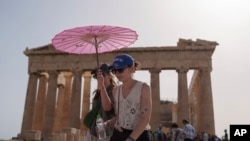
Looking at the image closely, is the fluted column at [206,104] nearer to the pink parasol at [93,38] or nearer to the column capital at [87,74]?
the column capital at [87,74]

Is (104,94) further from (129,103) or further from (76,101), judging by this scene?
(76,101)

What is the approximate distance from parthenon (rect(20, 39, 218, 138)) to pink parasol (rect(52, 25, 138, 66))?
70.2 ft

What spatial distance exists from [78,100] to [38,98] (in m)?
4.44

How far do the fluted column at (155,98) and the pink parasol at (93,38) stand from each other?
2185cm

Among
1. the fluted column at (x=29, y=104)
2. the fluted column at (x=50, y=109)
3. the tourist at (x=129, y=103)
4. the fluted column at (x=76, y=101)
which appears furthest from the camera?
the fluted column at (x=29, y=104)

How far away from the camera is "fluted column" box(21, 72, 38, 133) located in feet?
94.0

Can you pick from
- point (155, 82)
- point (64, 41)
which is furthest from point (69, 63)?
point (64, 41)

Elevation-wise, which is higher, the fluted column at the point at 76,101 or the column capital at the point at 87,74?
the column capital at the point at 87,74

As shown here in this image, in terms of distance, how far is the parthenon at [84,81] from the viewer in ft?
88.3

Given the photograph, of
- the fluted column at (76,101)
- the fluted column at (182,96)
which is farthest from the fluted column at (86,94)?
the fluted column at (182,96)

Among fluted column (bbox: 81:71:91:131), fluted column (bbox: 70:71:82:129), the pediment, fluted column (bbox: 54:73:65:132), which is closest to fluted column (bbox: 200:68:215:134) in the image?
fluted column (bbox: 81:71:91:131)

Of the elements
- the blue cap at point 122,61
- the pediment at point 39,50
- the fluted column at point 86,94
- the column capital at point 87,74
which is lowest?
the blue cap at point 122,61

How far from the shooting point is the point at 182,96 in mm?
27000

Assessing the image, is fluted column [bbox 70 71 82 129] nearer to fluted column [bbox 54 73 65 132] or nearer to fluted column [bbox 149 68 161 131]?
fluted column [bbox 54 73 65 132]
